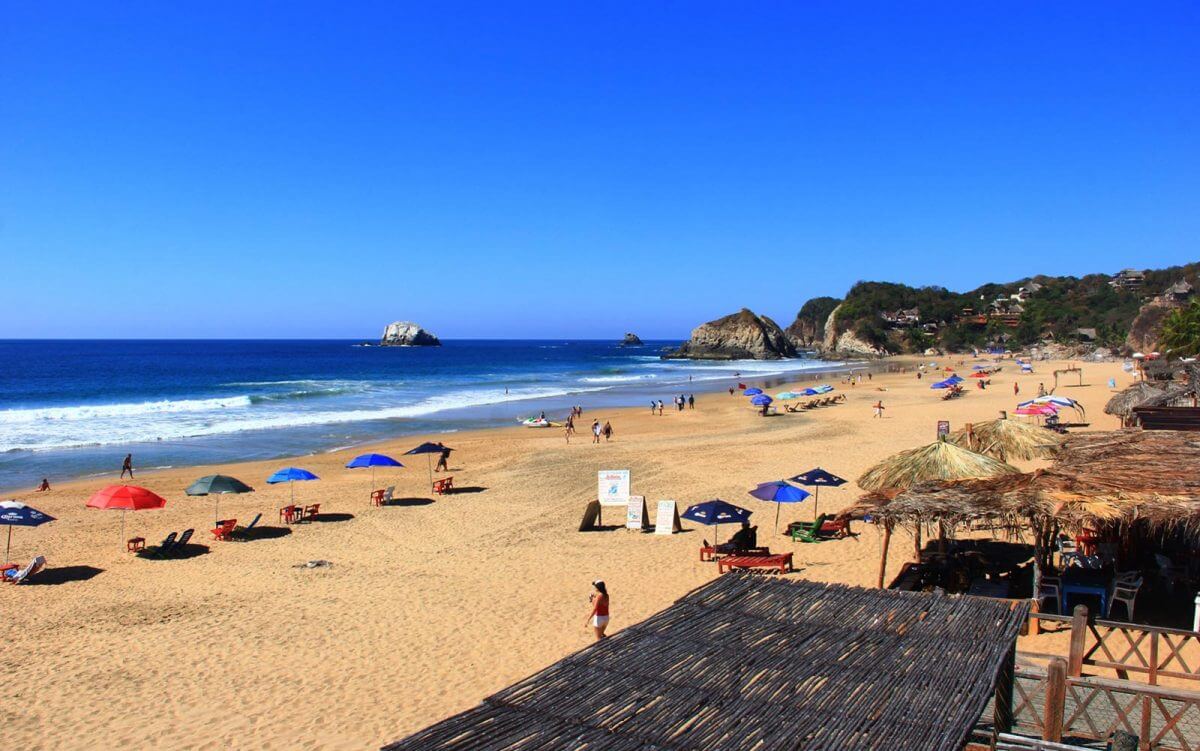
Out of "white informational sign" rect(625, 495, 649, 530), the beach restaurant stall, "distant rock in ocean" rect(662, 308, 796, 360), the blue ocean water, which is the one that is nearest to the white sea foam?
the blue ocean water

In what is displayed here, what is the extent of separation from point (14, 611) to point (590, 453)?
17728mm

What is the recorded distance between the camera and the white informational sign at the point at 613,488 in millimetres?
17984

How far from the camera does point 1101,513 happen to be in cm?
877

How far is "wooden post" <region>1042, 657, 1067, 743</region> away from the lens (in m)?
6.32

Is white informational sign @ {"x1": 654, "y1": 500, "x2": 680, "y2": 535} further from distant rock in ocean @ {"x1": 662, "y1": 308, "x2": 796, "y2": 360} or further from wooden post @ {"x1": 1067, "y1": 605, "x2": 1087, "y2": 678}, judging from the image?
distant rock in ocean @ {"x1": 662, "y1": 308, "x2": 796, "y2": 360}

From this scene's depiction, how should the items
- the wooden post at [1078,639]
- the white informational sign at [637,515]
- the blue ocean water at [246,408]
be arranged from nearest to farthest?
the wooden post at [1078,639]
the white informational sign at [637,515]
the blue ocean water at [246,408]

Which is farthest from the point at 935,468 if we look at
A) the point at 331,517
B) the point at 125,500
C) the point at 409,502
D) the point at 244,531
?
the point at 125,500

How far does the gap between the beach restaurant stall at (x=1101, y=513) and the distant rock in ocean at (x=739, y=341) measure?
4344 inches

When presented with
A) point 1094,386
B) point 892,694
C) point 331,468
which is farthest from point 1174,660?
point 1094,386

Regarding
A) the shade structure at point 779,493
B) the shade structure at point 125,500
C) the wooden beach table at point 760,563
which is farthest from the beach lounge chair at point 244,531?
the shade structure at point 779,493

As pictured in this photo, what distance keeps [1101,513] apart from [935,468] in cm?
426

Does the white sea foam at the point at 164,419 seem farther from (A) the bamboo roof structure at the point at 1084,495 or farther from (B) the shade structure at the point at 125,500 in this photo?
(A) the bamboo roof structure at the point at 1084,495

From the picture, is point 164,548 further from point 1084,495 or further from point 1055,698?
point 1084,495

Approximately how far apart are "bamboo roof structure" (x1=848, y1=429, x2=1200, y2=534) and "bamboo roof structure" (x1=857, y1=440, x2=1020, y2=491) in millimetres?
1396
